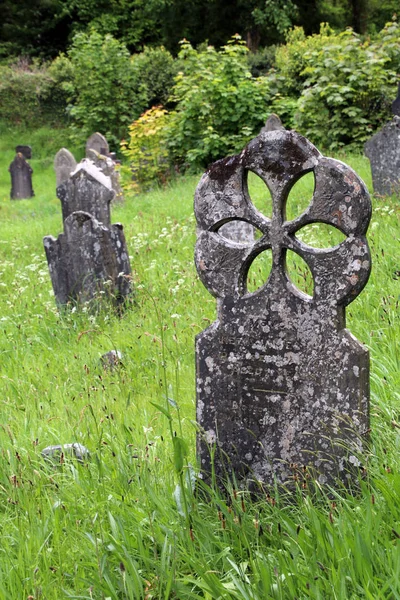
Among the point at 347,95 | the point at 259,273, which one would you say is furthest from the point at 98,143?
the point at 259,273

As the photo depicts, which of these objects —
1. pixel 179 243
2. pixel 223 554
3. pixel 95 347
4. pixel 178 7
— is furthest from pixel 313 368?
pixel 178 7

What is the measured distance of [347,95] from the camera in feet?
45.1

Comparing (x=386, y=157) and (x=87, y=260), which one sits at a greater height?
(x=386, y=157)

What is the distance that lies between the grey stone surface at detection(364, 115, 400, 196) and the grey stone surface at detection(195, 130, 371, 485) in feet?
19.4

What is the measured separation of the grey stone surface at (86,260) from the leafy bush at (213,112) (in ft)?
29.1

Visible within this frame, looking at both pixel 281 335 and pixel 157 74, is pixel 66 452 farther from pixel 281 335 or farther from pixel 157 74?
pixel 157 74

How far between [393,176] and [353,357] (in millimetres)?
6360

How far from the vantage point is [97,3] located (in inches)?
1500

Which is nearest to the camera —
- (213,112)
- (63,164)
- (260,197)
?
(260,197)

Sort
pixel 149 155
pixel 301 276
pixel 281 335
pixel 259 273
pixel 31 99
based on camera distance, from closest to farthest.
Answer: pixel 281 335 → pixel 301 276 → pixel 259 273 → pixel 149 155 → pixel 31 99

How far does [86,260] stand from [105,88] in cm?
1886

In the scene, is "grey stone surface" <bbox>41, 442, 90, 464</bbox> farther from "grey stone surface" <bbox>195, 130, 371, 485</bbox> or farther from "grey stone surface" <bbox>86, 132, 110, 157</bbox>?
"grey stone surface" <bbox>86, 132, 110, 157</bbox>

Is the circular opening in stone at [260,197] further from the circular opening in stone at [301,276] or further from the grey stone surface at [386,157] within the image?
the circular opening in stone at [301,276]

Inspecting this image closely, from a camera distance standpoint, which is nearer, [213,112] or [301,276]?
[301,276]
